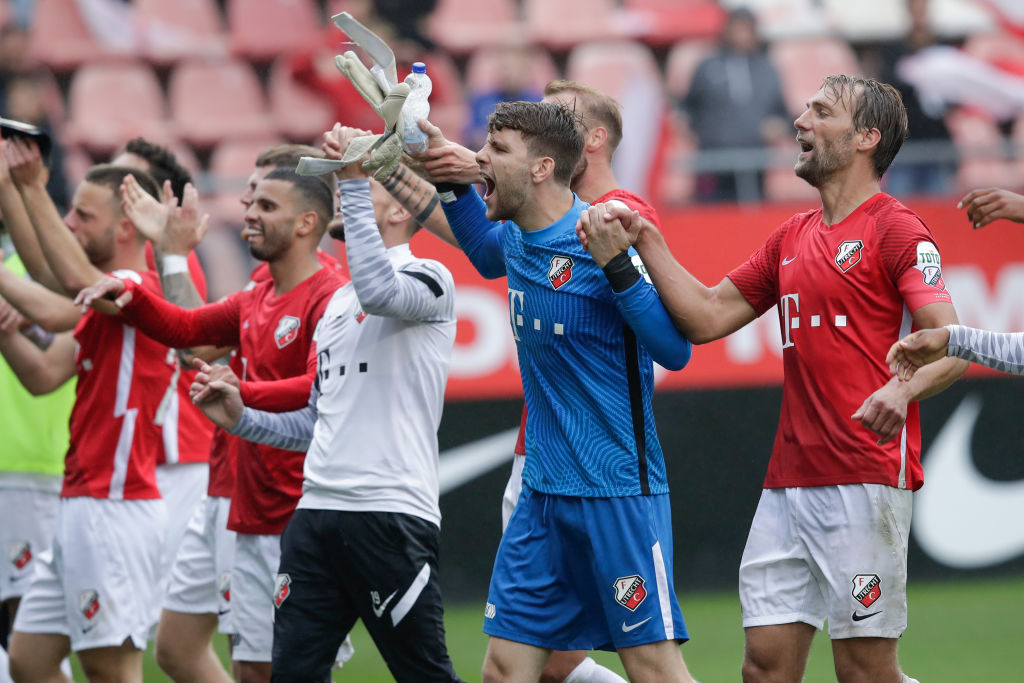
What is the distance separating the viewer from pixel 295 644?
15.1 ft

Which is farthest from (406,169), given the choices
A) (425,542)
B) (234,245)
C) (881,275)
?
(234,245)

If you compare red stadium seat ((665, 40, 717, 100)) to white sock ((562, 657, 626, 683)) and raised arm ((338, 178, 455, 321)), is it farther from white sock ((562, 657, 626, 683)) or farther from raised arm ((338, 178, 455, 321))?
raised arm ((338, 178, 455, 321))

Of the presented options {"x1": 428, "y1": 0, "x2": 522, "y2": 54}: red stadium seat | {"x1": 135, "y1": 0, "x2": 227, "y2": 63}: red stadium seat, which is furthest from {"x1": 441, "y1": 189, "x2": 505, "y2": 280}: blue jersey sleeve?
{"x1": 135, "y1": 0, "x2": 227, "y2": 63}: red stadium seat

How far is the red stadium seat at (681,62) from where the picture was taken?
1274 centimetres

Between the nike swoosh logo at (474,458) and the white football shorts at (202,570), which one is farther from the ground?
the white football shorts at (202,570)

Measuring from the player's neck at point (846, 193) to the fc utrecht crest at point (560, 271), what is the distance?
3.34 ft

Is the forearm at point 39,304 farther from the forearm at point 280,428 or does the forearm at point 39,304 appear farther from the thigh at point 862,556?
the thigh at point 862,556

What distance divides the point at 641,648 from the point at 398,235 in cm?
193

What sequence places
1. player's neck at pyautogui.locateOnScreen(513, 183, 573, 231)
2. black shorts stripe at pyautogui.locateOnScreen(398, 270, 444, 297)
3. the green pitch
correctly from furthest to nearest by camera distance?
1. the green pitch
2. black shorts stripe at pyautogui.locateOnScreen(398, 270, 444, 297)
3. player's neck at pyautogui.locateOnScreen(513, 183, 573, 231)

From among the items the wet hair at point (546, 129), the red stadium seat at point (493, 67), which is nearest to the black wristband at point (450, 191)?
the wet hair at point (546, 129)

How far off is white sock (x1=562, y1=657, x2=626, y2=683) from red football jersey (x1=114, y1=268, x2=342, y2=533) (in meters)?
1.31

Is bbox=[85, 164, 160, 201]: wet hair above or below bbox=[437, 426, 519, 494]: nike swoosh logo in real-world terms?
above

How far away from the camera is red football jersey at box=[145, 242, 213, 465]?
262 inches

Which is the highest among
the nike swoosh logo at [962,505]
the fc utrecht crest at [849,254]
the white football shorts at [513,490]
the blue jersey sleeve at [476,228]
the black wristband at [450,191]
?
the black wristband at [450,191]
